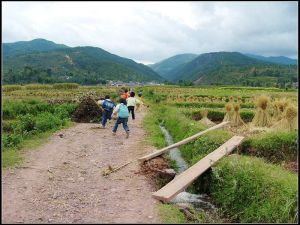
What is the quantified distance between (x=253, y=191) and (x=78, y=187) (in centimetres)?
369

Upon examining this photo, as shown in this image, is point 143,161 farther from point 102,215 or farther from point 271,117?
point 271,117

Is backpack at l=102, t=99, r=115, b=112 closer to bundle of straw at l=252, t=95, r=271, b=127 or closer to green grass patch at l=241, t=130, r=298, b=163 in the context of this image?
bundle of straw at l=252, t=95, r=271, b=127

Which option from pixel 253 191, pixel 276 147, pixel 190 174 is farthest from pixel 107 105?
pixel 253 191

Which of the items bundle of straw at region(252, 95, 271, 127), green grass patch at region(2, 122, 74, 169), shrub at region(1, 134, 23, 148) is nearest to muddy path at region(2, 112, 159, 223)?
green grass patch at region(2, 122, 74, 169)

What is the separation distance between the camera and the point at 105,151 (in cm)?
1298

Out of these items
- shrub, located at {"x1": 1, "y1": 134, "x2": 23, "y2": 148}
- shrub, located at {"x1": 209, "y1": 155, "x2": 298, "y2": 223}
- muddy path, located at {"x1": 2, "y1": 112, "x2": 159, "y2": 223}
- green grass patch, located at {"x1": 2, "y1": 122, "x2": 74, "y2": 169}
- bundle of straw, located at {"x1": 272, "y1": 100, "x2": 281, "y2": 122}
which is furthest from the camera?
bundle of straw, located at {"x1": 272, "y1": 100, "x2": 281, "y2": 122}

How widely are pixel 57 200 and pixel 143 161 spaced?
338 cm

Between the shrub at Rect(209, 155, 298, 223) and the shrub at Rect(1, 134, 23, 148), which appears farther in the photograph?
the shrub at Rect(1, 134, 23, 148)

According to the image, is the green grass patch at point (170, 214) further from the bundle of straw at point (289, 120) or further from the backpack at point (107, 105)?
the backpack at point (107, 105)

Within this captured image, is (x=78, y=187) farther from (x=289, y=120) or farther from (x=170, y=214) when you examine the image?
(x=289, y=120)

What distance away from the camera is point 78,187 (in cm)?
906

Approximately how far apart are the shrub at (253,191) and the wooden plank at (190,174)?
0.36m

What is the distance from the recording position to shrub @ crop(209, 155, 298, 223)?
7.61 m

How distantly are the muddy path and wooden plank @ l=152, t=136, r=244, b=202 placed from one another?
27 cm
